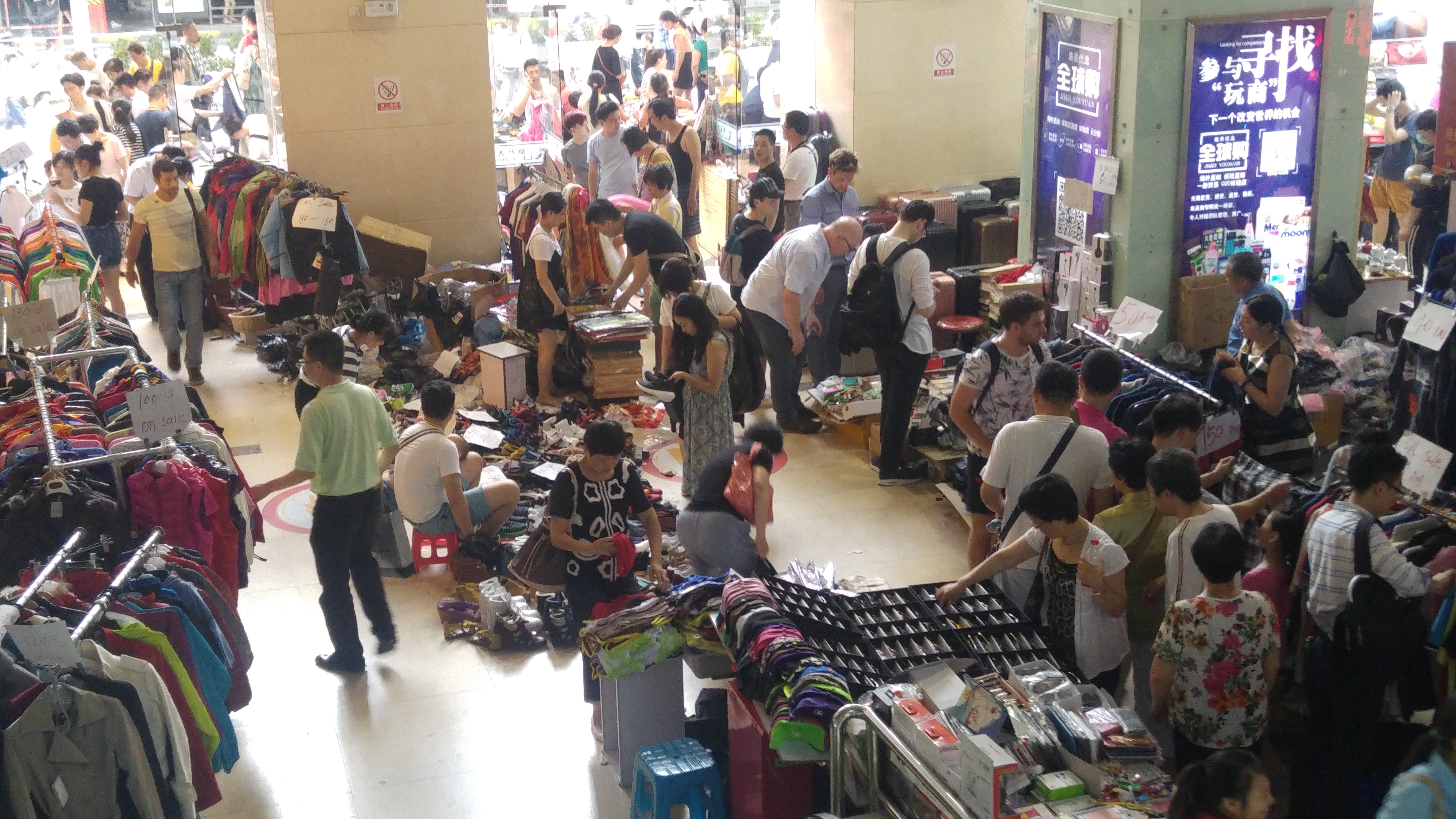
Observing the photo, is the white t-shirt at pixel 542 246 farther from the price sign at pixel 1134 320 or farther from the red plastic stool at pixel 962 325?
the price sign at pixel 1134 320

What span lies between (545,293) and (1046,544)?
4942 millimetres

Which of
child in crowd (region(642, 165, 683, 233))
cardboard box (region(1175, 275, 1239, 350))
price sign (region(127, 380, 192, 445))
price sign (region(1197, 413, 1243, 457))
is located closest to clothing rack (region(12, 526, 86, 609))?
price sign (region(127, 380, 192, 445))

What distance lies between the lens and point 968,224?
11.3 metres

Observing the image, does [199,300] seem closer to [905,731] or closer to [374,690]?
[374,690]

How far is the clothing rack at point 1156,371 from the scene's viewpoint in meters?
6.09

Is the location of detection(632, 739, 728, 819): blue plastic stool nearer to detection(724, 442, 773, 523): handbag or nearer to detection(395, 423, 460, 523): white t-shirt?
detection(724, 442, 773, 523): handbag

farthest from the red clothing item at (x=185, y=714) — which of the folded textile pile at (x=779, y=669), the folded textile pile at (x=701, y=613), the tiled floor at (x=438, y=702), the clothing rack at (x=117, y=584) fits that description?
the folded textile pile at (x=779, y=669)

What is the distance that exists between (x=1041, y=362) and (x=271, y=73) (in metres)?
7.55

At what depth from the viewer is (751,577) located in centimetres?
492

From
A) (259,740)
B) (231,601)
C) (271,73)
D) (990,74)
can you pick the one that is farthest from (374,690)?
(990,74)

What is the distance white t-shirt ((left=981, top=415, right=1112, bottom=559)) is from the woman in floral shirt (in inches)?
37.7

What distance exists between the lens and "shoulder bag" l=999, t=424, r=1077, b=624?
509 centimetres

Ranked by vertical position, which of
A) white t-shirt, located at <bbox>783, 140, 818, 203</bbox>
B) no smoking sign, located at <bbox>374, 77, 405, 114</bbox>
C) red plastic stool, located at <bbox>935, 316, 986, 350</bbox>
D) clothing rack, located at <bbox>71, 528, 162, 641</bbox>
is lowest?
red plastic stool, located at <bbox>935, 316, 986, 350</bbox>

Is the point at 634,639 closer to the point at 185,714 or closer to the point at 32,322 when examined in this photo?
the point at 185,714
